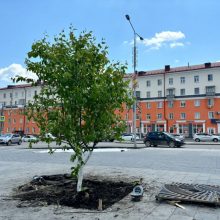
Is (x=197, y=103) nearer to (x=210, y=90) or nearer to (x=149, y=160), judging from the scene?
(x=210, y=90)

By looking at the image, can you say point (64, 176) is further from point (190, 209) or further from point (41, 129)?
point (190, 209)

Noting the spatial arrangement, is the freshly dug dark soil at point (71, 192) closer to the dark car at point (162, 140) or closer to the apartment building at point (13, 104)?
the dark car at point (162, 140)

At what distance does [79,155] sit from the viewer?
6.46 m

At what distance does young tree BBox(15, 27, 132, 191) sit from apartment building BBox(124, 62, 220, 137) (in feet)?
165

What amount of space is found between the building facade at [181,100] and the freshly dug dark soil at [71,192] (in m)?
48.2

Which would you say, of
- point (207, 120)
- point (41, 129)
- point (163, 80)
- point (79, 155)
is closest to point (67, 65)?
point (41, 129)

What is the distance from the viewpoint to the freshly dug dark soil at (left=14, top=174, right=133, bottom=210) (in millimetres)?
5785

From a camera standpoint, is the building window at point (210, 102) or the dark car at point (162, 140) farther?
the building window at point (210, 102)

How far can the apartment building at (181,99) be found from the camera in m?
58.2

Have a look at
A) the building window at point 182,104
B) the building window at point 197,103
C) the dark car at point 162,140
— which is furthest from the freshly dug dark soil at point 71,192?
the building window at point 182,104

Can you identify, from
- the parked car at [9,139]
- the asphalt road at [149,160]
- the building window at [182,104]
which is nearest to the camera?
the asphalt road at [149,160]

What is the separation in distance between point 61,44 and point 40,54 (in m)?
0.54

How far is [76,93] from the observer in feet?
20.4

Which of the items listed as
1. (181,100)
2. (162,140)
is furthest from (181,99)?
(162,140)
